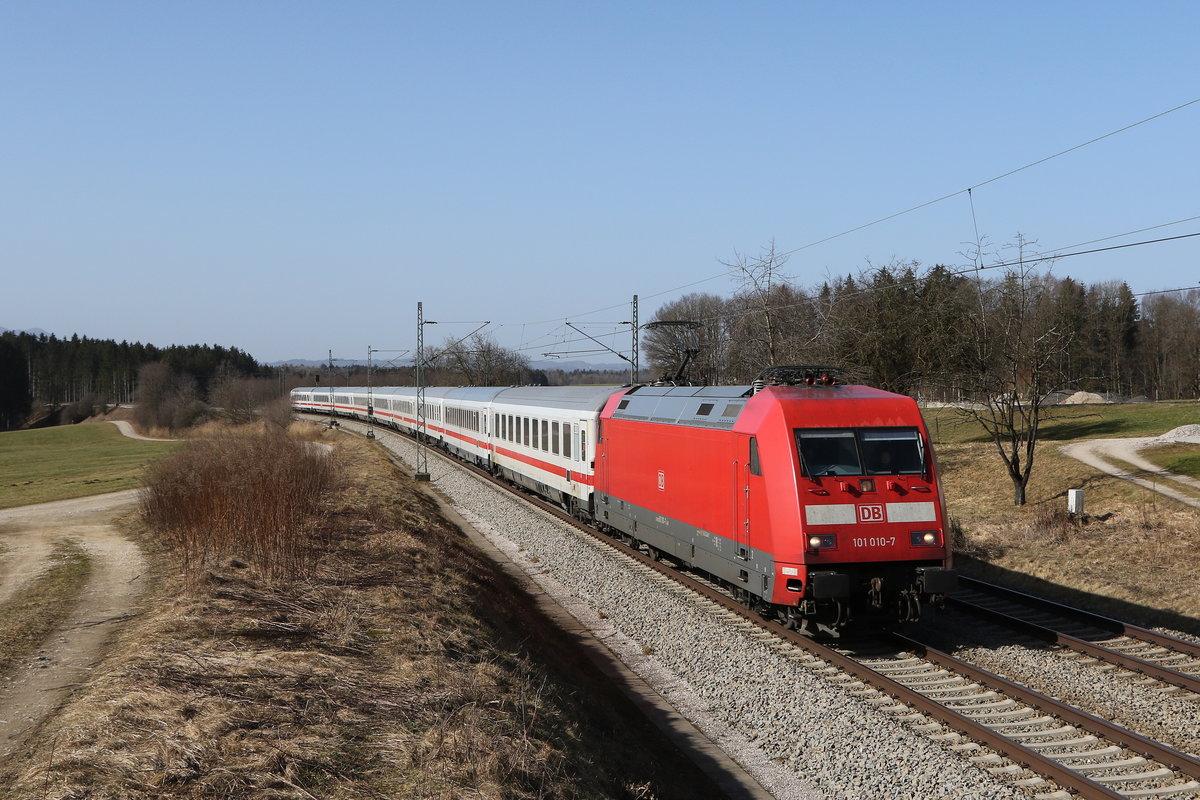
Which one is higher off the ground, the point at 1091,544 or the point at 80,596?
the point at 80,596

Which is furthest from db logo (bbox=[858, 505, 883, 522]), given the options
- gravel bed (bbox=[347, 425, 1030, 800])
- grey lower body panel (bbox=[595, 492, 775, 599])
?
gravel bed (bbox=[347, 425, 1030, 800])

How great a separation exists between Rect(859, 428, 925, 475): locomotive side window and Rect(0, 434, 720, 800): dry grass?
465 centimetres

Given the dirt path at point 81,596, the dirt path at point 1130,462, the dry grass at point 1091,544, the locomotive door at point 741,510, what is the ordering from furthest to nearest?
the dirt path at point 1130,462, the dry grass at point 1091,544, the locomotive door at point 741,510, the dirt path at point 81,596

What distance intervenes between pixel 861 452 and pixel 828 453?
47 centimetres

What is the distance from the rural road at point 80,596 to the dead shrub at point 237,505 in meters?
0.97

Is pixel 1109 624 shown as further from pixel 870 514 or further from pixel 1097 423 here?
pixel 1097 423

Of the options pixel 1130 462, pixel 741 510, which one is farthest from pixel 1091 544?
pixel 741 510

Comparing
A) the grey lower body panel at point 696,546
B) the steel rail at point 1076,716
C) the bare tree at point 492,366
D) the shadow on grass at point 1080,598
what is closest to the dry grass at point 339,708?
the grey lower body panel at point 696,546

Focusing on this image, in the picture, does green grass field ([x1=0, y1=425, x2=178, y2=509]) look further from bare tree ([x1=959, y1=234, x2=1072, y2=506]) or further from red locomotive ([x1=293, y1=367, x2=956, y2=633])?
bare tree ([x1=959, y1=234, x2=1072, y2=506])

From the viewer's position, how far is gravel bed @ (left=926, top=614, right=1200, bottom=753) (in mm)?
9828

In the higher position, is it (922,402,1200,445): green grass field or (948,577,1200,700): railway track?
(922,402,1200,445): green grass field

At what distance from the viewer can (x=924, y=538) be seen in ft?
40.7

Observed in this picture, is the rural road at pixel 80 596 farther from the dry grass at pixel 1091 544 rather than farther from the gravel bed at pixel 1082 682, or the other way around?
the dry grass at pixel 1091 544

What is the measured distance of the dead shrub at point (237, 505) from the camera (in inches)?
597
